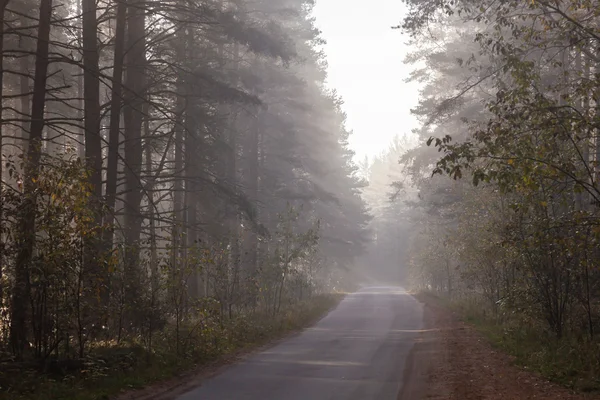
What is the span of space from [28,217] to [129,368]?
135 inches

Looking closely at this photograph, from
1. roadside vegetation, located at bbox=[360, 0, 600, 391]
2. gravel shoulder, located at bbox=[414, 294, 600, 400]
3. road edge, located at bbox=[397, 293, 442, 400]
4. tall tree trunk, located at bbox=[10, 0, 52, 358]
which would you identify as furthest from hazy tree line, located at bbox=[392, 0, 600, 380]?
tall tree trunk, located at bbox=[10, 0, 52, 358]

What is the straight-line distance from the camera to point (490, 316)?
22.2 meters

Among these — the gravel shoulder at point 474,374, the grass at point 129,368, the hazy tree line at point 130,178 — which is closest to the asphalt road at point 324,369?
the gravel shoulder at point 474,374

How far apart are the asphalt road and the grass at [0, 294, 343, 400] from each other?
93 cm

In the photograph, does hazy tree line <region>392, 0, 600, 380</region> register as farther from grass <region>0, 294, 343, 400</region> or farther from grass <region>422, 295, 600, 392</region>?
grass <region>0, 294, 343, 400</region>

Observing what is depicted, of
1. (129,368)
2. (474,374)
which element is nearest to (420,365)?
(474,374)

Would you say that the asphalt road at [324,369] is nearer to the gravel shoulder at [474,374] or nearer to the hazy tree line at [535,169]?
the gravel shoulder at [474,374]

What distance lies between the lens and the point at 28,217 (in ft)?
33.2

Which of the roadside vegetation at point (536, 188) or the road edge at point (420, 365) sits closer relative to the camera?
the road edge at point (420, 365)

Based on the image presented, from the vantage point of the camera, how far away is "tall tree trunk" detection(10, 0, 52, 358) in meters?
10.1

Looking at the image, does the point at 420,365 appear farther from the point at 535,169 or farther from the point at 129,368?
the point at 129,368

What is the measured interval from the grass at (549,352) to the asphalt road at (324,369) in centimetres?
255

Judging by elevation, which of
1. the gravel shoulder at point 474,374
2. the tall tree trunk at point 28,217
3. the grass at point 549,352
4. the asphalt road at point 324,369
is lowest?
the gravel shoulder at point 474,374

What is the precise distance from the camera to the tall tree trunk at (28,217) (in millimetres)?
10078
